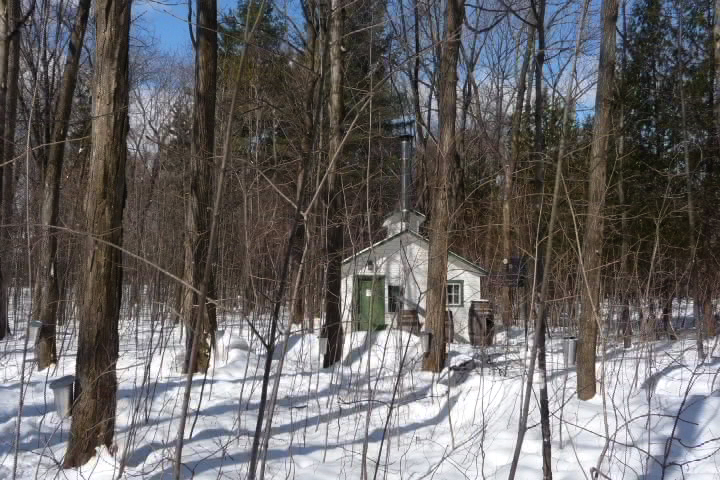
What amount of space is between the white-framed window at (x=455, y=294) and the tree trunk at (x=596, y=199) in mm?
8027

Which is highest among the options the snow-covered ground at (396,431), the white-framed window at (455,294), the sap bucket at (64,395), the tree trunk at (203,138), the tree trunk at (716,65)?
the tree trunk at (716,65)

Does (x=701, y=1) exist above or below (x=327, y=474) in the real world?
above

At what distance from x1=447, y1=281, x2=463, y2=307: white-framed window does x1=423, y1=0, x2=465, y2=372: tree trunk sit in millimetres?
5844

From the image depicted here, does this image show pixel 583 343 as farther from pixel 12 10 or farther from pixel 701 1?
pixel 701 1

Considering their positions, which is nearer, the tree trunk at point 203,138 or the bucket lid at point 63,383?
the bucket lid at point 63,383

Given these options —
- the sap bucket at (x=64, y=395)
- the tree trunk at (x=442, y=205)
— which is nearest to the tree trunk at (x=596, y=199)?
the tree trunk at (x=442, y=205)

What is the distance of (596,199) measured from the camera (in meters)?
7.17

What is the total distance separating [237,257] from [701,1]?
1277 centimetres

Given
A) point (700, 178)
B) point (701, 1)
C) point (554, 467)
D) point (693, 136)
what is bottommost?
point (554, 467)

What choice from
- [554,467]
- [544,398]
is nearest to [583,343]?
[554,467]

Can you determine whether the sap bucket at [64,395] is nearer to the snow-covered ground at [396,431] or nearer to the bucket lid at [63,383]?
the bucket lid at [63,383]

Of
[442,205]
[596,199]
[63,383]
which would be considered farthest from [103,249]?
[442,205]

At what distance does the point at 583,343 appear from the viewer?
7.21m

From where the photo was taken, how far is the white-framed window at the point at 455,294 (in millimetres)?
15383
